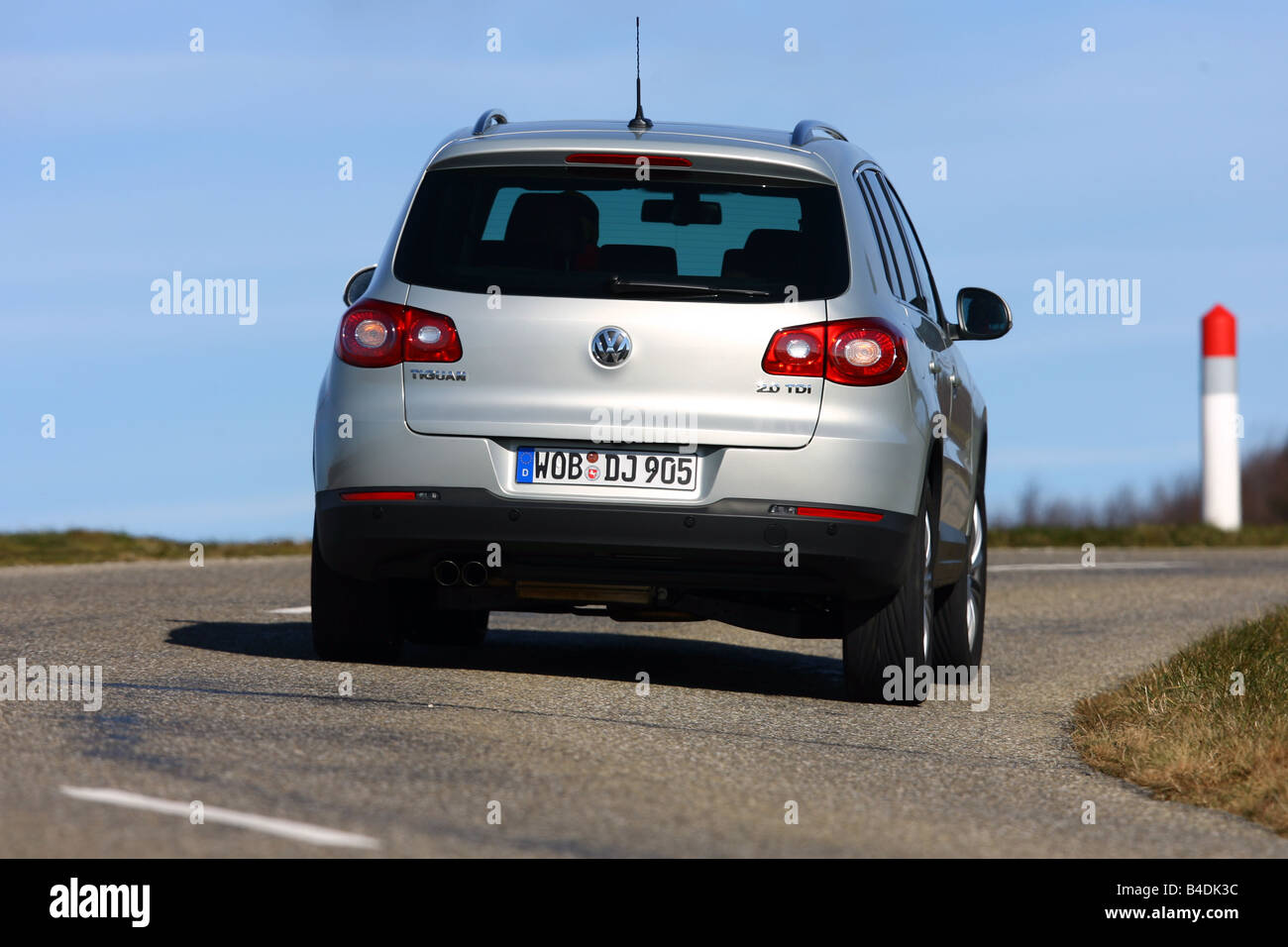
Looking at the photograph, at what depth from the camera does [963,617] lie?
8867mm

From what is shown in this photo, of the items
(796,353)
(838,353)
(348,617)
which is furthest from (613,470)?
(348,617)

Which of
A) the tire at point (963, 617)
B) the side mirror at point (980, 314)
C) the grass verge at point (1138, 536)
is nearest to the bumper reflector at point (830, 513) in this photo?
the tire at point (963, 617)

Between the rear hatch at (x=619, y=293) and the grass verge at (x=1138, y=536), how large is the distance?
14.0m

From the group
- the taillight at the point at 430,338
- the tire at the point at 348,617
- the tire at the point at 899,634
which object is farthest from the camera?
the tire at the point at 348,617

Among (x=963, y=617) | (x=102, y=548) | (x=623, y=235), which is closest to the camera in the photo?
(x=623, y=235)

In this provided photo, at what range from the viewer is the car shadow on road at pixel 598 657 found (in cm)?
840

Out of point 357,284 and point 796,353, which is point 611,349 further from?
point 357,284

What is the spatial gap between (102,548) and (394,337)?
9555 millimetres

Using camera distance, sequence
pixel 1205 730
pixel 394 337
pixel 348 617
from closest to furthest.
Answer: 1. pixel 1205 730
2. pixel 394 337
3. pixel 348 617

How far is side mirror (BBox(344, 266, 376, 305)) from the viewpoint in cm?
788

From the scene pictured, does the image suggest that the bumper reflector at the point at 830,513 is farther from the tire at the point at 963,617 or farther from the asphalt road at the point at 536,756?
the tire at the point at 963,617

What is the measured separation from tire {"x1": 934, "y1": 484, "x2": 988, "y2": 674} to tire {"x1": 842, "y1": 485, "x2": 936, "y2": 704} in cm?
111

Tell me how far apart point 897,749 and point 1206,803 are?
43.8 inches

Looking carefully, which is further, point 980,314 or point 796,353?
point 980,314
